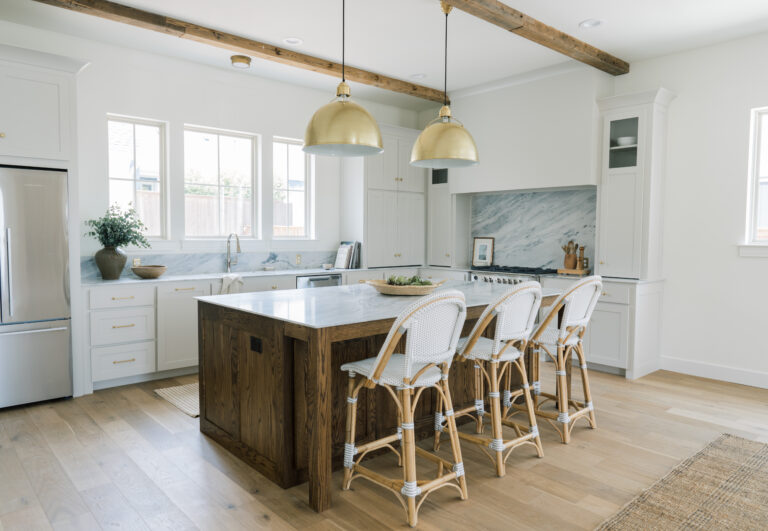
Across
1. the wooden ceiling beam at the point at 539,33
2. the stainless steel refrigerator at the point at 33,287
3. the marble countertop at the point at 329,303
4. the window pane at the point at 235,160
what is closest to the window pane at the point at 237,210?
the window pane at the point at 235,160

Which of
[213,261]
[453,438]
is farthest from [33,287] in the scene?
[453,438]

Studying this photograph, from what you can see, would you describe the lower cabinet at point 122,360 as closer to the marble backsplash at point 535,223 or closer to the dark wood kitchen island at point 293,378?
the dark wood kitchen island at point 293,378

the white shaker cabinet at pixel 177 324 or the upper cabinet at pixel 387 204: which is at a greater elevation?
the upper cabinet at pixel 387 204

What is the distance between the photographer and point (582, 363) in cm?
335

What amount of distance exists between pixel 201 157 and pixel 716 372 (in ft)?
17.0

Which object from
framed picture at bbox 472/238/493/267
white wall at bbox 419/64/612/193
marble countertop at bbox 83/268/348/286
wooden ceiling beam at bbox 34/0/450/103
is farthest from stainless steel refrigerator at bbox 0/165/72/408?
framed picture at bbox 472/238/493/267

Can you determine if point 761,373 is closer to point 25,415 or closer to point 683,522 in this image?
point 683,522

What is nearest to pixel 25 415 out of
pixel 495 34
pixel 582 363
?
pixel 582 363

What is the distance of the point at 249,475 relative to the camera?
2.71 m

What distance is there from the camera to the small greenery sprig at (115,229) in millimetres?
4277

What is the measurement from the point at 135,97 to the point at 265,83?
1344 mm

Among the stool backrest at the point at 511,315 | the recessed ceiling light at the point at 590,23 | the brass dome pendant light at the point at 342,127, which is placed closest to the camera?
the stool backrest at the point at 511,315

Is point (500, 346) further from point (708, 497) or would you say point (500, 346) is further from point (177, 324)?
point (177, 324)

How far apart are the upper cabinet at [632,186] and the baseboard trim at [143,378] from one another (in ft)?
12.8
